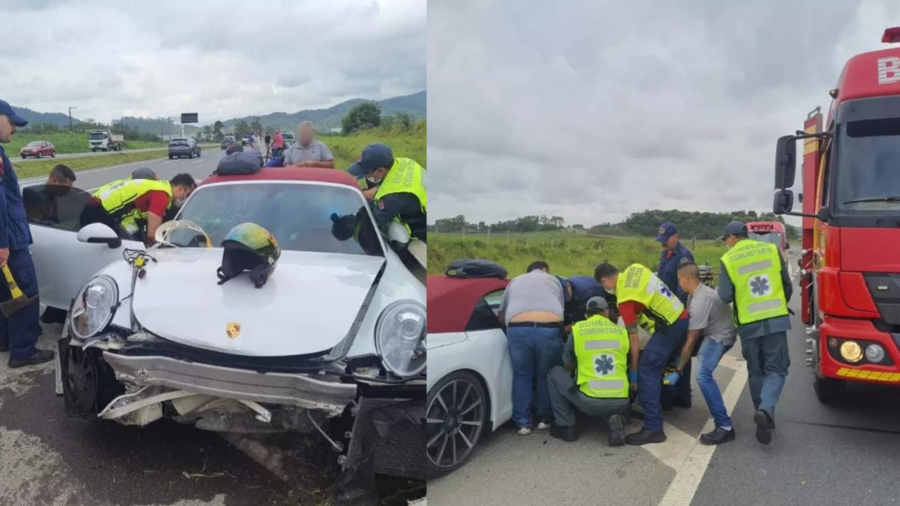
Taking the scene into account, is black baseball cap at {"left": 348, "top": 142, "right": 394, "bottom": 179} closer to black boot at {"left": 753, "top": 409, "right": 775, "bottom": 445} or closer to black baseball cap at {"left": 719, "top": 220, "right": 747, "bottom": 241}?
black boot at {"left": 753, "top": 409, "right": 775, "bottom": 445}

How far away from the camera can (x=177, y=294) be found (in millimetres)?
2643

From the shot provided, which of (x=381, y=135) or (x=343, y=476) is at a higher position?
(x=381, y=135)

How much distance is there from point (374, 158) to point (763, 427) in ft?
8.85

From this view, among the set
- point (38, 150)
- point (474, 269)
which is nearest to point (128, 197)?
point (38, 150)

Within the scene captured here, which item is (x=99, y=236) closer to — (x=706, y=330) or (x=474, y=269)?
(x=474, y=269)

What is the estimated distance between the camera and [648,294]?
11.9 ft

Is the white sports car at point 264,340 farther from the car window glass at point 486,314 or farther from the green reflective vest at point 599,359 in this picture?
the green reflective vest at point 599,359

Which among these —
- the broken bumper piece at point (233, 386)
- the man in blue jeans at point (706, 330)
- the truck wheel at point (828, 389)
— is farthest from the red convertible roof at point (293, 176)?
the truck wheel at point (828, 389)

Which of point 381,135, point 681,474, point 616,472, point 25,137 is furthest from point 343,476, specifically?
point 25,137

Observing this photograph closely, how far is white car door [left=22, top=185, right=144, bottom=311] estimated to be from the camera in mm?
3992

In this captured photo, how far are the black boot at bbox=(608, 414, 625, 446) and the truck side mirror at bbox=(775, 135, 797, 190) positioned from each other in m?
1.74

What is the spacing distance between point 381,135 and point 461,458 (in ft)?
4.41

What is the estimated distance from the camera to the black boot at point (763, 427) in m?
3.60

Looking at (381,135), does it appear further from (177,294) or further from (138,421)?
(138,421)
